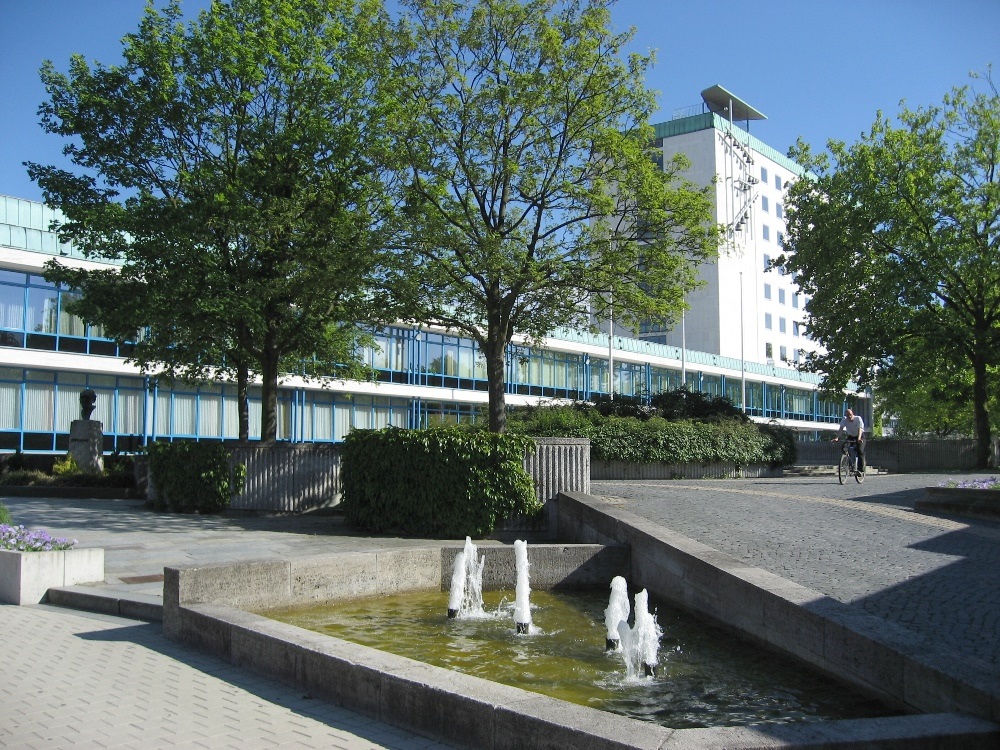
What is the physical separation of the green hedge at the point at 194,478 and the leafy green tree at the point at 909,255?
74.6 feet

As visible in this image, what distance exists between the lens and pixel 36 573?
9367 mm

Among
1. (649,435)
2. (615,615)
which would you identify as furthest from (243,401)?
(615,615)

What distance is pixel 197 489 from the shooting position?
60.6 ft

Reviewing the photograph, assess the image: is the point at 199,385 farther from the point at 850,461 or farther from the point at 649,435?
the point at 850,461

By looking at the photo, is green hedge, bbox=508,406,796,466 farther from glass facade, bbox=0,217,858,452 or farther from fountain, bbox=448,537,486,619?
fountain, bbox=448,537,486,619

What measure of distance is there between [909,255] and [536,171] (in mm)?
19579

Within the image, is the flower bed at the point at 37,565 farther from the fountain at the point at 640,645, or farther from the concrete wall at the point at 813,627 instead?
the concrete wall at the point at 813,627

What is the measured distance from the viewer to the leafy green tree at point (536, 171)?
17.5m

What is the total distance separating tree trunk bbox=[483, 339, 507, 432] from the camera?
1783cm

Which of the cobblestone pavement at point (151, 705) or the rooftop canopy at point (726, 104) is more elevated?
the rooftop canopy at point (726, 104)

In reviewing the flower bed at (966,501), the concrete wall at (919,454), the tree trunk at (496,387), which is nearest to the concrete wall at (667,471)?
the tree trunk at (496,387)

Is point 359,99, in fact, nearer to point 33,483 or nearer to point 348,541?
point 348,541

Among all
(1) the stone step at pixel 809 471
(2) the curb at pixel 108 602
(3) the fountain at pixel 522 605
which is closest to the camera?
(2) the curb at pixel 108 602

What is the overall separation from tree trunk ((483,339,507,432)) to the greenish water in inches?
308
